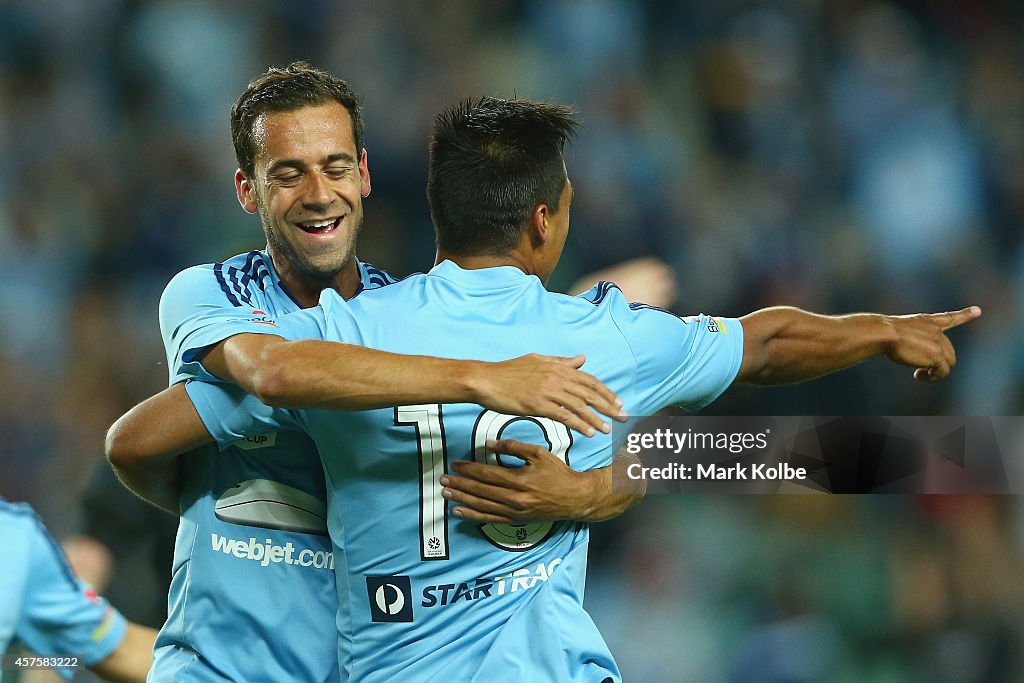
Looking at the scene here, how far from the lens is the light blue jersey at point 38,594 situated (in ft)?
8.00

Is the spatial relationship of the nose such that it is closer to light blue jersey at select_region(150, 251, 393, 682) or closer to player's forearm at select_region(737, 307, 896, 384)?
light blue jersey at select_region(150, 251, 393, 682)

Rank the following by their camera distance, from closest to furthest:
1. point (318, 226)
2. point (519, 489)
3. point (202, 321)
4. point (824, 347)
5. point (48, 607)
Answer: point (519, 489) → point (202, 321) → point (48, 607) → point (824, 347) → point (318, 226)

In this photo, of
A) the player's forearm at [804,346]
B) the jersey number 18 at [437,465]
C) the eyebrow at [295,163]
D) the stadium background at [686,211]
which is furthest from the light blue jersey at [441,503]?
the stadium background at [686,211]

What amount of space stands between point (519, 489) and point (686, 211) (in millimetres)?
4536

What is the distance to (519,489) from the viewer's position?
7.98ft

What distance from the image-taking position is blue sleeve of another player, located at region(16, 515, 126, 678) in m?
2.56

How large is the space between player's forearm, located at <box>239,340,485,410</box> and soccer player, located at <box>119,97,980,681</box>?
107mm

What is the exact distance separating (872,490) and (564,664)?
385cm

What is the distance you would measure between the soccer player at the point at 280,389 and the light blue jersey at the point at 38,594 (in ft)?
0.75

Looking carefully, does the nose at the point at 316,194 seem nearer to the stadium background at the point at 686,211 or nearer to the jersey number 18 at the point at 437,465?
the jersey number 18 at the point at 437,465

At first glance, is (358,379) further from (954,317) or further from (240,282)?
(954,317)

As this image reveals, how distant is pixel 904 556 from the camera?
5844mm

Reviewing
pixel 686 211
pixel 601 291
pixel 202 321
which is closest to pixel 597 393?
pixel 601 291

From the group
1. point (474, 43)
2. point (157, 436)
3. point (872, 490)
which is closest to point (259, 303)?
point (157, 436)
